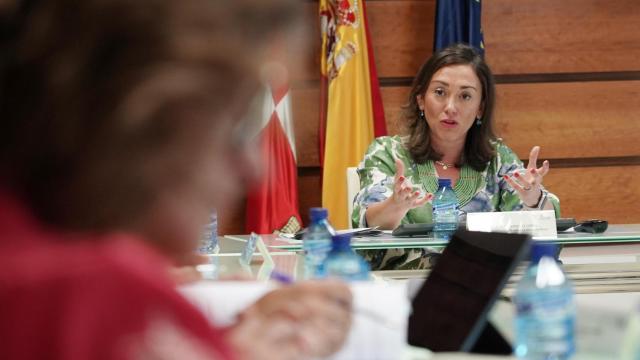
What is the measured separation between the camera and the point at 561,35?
512 centimetres

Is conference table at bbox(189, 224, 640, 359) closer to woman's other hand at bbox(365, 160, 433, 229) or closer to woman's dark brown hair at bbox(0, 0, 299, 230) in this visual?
woman's other hand at bbox(365, 160, 433, 229)

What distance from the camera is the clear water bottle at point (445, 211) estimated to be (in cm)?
255

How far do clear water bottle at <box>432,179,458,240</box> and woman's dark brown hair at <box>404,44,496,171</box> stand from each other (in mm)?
304

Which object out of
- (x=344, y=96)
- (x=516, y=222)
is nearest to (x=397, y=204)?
(x=516, y=222)

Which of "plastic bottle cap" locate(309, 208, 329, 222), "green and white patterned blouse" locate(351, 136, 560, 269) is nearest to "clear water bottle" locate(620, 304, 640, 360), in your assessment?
"plastic bottle cap" locate(309, 208, 329, 222)

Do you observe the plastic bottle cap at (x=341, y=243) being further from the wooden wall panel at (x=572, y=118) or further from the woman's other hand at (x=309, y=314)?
the wooden wall panel at (x=572, y=118)

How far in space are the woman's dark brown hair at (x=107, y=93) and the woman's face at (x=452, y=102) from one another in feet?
10.0

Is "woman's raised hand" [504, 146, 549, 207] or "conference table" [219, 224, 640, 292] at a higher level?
"woman's raised hand" [504, 146, 549, 207]

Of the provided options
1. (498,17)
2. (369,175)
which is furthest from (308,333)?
(498,17)

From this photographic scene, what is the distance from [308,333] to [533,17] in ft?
15.3

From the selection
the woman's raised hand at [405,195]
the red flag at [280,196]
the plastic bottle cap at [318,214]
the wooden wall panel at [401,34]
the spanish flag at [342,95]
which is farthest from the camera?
the wooden wall panel at [401,34]

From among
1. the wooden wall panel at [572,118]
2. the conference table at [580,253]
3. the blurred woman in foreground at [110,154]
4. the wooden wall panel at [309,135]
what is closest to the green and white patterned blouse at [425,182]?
the conference table at [580,253]

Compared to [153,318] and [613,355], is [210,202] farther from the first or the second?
[613,355]

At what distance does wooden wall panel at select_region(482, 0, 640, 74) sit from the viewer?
16.6 ft
